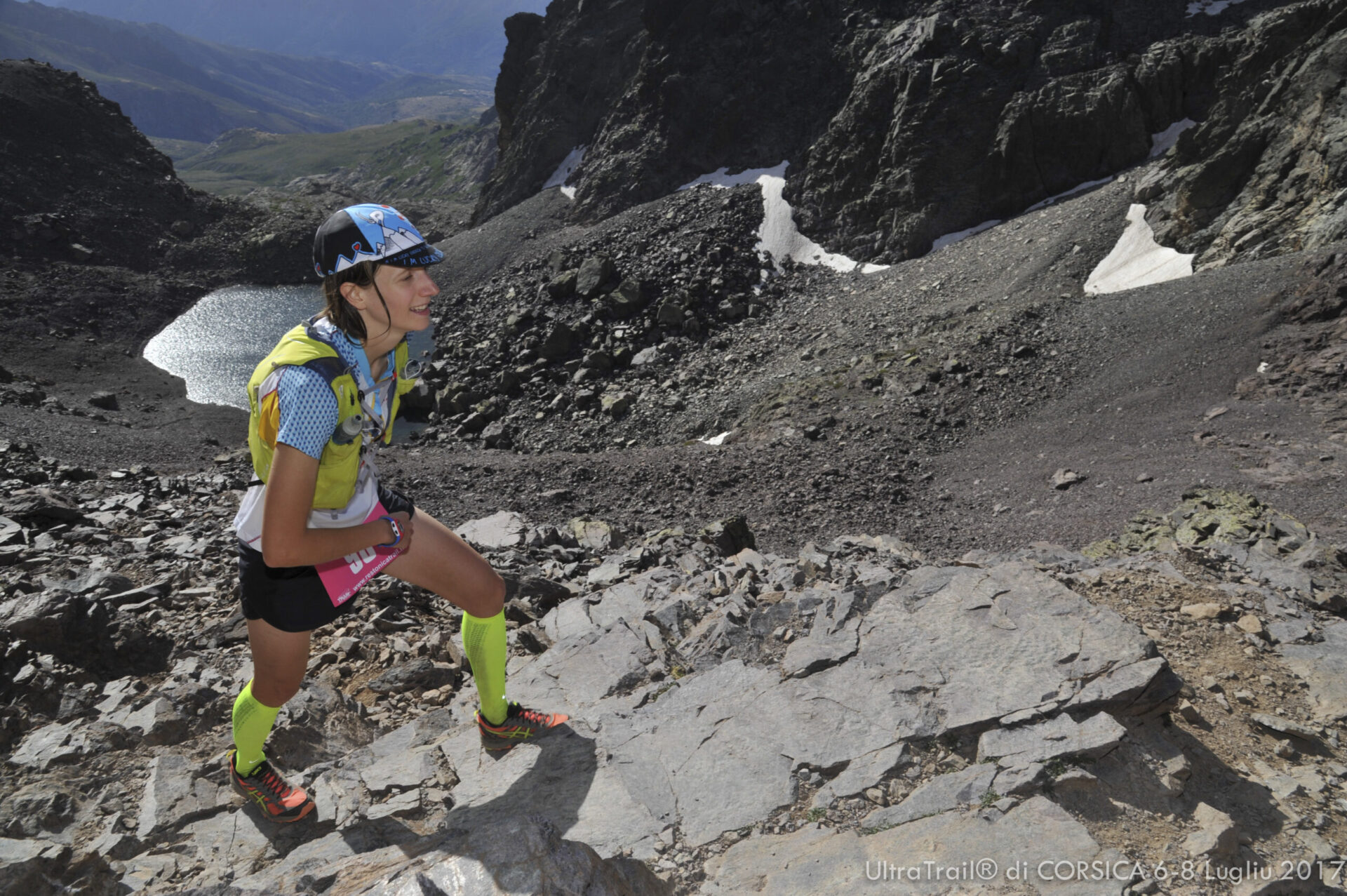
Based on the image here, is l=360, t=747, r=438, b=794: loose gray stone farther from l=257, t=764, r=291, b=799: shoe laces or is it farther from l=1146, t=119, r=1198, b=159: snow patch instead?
l=1146, t=119, r=1198, b=159: snow patch

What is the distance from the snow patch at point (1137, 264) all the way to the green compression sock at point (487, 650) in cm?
2169

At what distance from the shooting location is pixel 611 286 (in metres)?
31.2

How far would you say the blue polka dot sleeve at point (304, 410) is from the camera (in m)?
2.83

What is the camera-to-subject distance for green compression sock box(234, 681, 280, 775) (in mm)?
3832

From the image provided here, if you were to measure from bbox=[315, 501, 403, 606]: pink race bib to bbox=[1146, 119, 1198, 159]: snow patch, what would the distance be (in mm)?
31211

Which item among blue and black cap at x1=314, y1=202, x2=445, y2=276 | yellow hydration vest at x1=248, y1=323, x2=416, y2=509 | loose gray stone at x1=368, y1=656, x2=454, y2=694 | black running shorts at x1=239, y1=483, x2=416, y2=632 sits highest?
blue and black cap at x1=314, y1=202, x2=445, y2=276

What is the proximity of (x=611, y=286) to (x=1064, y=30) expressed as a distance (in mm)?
20790

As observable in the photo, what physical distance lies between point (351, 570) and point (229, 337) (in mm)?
48150

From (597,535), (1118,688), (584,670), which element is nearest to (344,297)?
(584,670)

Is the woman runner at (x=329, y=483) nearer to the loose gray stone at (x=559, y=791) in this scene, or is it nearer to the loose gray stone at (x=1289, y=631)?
the loose gray stone at (x=559, y=791)

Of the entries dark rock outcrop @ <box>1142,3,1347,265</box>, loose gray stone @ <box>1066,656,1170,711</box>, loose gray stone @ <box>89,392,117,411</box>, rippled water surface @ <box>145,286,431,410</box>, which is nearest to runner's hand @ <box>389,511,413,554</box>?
loose gray stone @ <box>1066,656,1170,711</box>

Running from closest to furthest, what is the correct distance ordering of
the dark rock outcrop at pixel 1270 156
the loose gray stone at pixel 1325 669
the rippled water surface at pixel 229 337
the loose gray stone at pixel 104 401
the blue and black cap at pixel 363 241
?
the blue and black cap at pixel 363 241 → the loose gray stone at pixel 1325 669 → the dark rock outcrop at pixel 1270 156 → the loose gray stone at pixel 104 401 → the rippled water surface at pixel 229 337

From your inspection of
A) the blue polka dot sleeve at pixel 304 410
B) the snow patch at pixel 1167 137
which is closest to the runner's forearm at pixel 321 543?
the blue polka dot sleeve at pixel 304 410

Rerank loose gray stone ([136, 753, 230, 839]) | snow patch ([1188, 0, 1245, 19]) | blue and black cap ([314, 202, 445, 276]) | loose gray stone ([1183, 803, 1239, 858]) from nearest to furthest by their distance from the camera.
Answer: blue and black cap ([314, 202, 445, 276])
loose gray stone ([1183, 803, 1239, 858])
loose gray stone ([136, 753, 230, 839])
snow patch ([1188, 0, 1245, 19])
